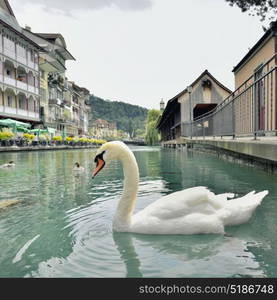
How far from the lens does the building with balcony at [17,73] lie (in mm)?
39706

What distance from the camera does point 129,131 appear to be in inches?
7402

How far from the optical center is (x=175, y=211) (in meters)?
3.66

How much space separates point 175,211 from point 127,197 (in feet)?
2.08

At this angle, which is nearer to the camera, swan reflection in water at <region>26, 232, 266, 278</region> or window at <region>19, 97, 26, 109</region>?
swan reflection in water at <region>26, 232, 266, 278</region>

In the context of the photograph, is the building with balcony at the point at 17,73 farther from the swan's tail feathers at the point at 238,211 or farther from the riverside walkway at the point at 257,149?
the swan's tail feathers at the point at 238,211

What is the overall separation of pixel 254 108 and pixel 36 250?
617 centimetres

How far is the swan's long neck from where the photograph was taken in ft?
12.8

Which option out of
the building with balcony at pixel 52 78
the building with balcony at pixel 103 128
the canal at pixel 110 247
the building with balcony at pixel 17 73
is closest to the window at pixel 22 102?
the building with balcony at pixel 17 73

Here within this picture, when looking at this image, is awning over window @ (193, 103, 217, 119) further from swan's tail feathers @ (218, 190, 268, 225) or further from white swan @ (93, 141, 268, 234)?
white swan @ (93, 141, 268, 234)

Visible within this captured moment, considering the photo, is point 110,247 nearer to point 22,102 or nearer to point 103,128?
point 22,102

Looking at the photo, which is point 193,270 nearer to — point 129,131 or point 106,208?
point 106,208

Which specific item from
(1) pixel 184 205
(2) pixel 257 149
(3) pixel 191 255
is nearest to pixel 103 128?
(2) pixel 257 149

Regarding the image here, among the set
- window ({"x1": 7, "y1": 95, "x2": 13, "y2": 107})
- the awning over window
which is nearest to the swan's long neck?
the awning over window

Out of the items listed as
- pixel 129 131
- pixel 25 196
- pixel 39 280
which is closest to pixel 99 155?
pixel 39 280
